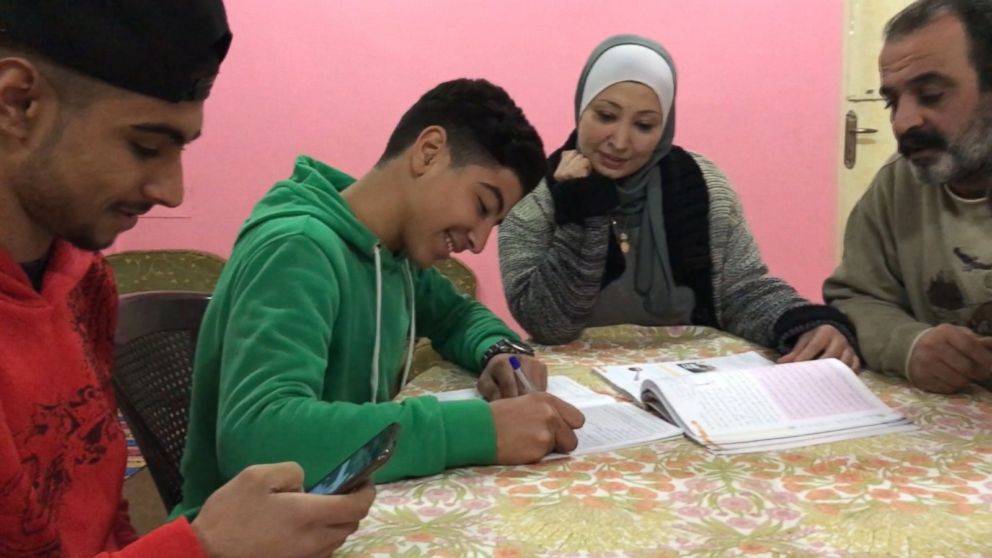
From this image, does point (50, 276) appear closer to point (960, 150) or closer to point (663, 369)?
point (663, 369)

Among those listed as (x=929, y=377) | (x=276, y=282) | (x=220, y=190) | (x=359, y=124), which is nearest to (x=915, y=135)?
(x=929, y=377)

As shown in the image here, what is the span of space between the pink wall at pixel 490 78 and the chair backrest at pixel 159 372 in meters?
1.86

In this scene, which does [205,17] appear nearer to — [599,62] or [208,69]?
[208,69]

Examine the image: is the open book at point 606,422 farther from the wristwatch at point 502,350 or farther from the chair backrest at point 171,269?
the chair backrest at point 171,269

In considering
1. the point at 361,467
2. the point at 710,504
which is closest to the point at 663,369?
the point at 710,504

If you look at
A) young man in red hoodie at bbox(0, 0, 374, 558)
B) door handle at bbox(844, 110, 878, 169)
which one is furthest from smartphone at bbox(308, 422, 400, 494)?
door handle at bbox(844, 110, 878, 169)

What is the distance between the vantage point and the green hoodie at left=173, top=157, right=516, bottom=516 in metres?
0.87

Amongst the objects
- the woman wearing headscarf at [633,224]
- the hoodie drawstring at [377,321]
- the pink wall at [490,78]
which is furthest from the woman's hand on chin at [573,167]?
the pink wall at [490,78]

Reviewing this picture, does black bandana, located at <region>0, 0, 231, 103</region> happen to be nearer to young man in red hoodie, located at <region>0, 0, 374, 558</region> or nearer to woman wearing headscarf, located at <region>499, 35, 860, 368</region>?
young man in red hoodie, located at <region>0, 0, 374, 558</region>

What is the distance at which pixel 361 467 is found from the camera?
70 centimetres

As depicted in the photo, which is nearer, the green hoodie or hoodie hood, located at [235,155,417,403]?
the green hoodie

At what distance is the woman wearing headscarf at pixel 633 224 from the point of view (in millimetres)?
1710

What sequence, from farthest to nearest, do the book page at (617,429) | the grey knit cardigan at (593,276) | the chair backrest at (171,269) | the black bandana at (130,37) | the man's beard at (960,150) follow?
the chair backrest at (171,269) < the grey knit cardigan at (593,276) < the man's beard at (960,150) < the book page at (617,429) < the black bandana at (130,37)

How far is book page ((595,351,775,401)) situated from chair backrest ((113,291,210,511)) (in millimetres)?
652
